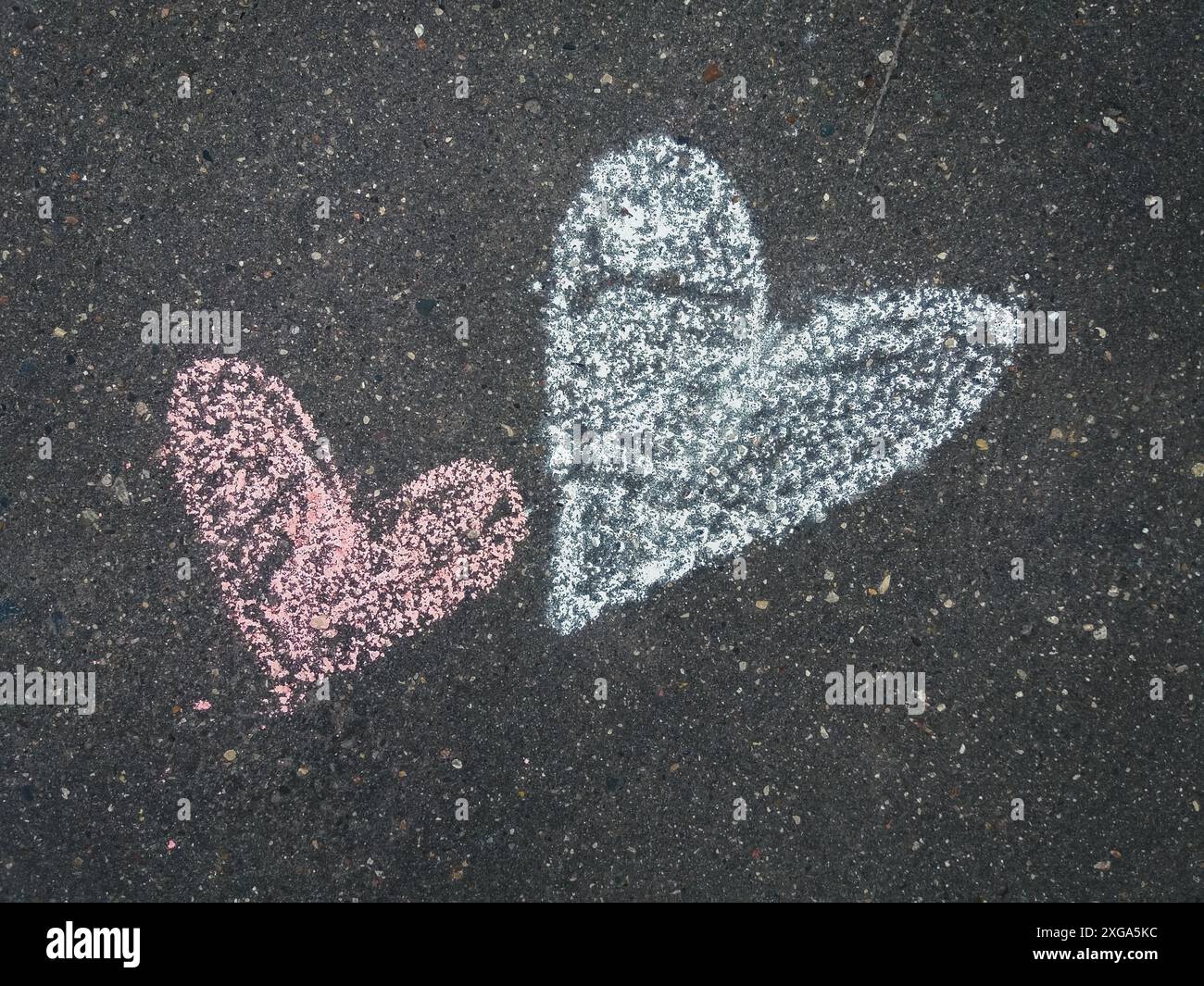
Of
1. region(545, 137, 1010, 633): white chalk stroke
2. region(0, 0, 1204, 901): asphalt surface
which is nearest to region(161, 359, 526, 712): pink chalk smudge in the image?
region(0, 0, 1204, 901): asphalt surface

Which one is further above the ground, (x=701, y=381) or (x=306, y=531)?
(x=701, y=381)

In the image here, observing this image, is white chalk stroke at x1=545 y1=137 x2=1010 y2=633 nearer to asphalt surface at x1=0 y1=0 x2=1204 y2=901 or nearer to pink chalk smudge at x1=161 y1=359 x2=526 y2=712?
asphalt surface at x1=0 y1=0 x2=1204 y2=901

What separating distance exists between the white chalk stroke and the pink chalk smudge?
30 centimetres

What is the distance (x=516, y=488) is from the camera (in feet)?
7.50

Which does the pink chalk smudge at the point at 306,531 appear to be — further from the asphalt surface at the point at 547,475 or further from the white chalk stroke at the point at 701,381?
the white chalk stroke at the point at 701,381

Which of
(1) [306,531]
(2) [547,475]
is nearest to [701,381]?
(2) [547,475]

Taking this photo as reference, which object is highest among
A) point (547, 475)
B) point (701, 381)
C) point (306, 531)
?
point (701, 381)

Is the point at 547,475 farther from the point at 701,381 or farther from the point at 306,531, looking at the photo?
the point at 306,531

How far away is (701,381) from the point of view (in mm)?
2289

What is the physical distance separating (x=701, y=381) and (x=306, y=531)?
138 centimetres

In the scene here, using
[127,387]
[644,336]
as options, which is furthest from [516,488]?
[127,387]

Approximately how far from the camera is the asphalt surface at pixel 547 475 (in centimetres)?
226

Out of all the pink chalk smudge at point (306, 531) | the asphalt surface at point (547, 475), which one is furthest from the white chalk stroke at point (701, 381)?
the pink chalk smudge at point (306, 531)
